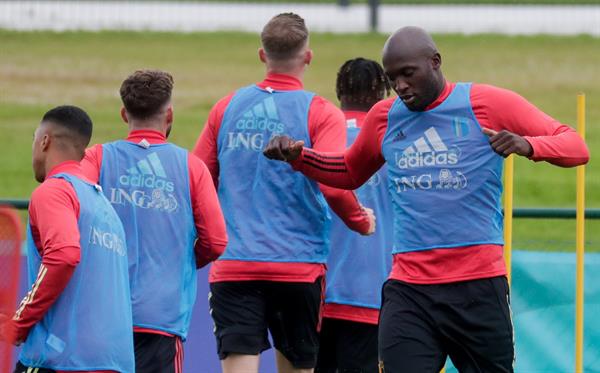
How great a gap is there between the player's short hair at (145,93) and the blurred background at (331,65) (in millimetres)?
2297

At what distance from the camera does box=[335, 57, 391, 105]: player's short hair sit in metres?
7.86

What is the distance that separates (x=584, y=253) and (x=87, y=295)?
3.90 m

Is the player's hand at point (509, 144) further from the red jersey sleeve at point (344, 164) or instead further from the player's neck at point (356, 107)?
the player's neck at point (356, 107)

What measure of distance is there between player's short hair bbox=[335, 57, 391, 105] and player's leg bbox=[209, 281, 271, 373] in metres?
1.17

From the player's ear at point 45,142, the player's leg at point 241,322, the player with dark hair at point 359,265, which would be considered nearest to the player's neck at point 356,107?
the player with dark hair at point 359,265

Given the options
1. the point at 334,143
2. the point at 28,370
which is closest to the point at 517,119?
the point at 334,143

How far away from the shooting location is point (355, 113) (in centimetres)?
793

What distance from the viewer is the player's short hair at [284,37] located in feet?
25.0

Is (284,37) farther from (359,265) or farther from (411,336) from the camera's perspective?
(411,336)

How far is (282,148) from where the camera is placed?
6699 millimetres

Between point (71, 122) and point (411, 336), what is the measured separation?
5.79 feet

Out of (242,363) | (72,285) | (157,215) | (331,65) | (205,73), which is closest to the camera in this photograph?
(72,285)

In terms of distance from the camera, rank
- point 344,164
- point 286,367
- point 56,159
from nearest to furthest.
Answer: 1. point 56,159
2. point 344,164
3. point 286,367

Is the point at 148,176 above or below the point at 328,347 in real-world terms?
above
